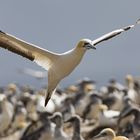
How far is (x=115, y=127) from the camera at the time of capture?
61.7 feet

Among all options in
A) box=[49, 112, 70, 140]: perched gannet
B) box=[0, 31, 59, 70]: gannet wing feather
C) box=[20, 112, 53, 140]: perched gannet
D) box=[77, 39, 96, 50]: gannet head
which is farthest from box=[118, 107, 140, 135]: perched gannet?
box=[77, 39, 96, 50]: gannet head

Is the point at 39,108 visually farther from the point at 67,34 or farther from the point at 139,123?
the point at 67,34

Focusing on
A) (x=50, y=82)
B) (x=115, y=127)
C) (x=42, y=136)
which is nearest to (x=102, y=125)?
(x=115, y=127)

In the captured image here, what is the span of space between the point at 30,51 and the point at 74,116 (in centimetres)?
625

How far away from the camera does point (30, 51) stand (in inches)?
455

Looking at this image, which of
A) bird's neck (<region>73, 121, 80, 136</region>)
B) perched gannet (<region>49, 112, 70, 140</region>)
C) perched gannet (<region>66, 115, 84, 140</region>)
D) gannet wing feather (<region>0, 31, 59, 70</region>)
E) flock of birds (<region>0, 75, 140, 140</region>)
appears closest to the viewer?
gannet wing feather (<region>0, 31, 59, 70</region>)

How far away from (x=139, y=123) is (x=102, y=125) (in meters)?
1.88

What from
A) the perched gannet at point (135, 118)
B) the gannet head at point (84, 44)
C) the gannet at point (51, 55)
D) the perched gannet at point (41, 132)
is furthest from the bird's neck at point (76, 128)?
the gannet head at point (84, 44)

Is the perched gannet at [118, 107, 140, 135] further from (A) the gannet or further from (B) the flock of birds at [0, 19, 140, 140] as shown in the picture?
(A) the gannet

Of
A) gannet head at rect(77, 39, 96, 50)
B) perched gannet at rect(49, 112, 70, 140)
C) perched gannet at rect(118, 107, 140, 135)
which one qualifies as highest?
gannet head at rect(77, 39, 96, 50)

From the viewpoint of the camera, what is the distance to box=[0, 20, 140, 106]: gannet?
11.0m

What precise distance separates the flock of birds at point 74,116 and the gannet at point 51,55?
191cm

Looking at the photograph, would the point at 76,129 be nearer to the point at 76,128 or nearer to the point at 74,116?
the point at 76,128

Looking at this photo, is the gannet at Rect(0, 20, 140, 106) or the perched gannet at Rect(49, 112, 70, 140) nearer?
the gannet at Rect(0, 20, 140, 106)
